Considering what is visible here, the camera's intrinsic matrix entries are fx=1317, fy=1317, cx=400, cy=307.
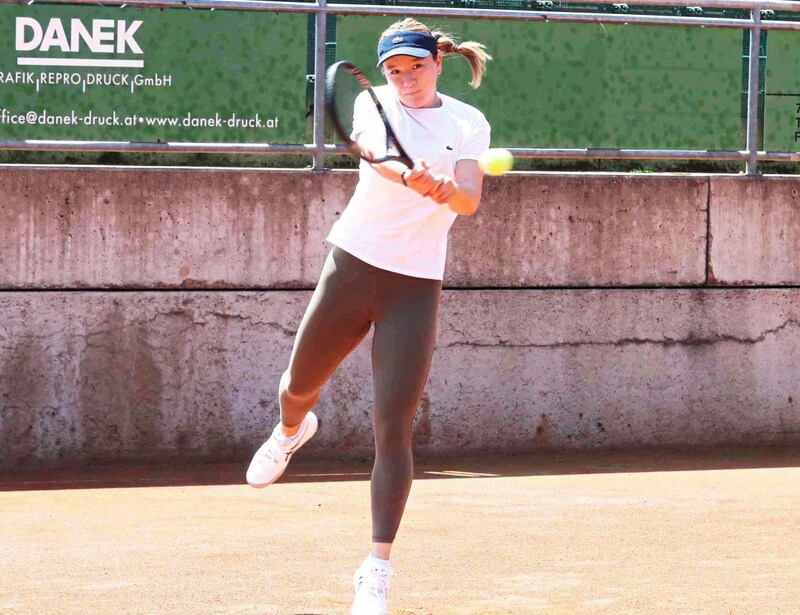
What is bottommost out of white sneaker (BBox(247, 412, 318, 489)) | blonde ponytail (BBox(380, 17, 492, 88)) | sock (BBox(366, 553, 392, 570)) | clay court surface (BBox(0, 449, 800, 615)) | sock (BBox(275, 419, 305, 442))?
clay court surface (BBox(0, 449, 800, 615))

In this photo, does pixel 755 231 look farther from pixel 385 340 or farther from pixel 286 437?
pixel 385 340

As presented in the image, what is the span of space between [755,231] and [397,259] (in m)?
5.23

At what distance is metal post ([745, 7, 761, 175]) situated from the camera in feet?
31.2

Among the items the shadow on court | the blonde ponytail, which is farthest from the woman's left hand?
the shadow on court

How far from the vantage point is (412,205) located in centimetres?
488

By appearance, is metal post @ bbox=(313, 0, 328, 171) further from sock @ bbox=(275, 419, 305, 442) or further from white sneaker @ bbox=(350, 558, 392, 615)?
white sneaker @ bbox=(350, 558, 392, 615)

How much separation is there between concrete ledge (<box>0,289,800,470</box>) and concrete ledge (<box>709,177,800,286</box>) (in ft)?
0.50

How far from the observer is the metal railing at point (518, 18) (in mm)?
8578

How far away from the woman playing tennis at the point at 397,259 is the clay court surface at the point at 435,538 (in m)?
0.62

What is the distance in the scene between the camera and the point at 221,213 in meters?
8.55

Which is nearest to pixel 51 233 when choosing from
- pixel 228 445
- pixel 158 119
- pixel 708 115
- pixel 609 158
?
pixel 158 119

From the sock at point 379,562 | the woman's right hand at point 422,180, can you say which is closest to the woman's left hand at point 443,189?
the woman's right hand at point 422,180

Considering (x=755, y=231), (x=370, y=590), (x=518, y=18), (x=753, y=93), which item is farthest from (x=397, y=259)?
(x=753, y=93)

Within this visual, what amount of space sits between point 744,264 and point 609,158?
4.01 feet
